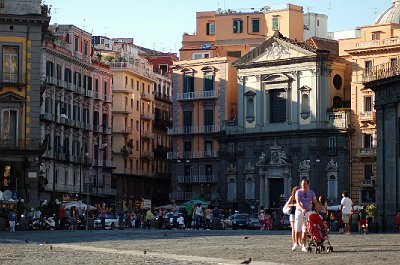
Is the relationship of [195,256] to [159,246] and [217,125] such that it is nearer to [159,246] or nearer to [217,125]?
[159,246]

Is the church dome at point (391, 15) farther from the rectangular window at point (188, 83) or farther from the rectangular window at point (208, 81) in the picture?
the rectangular window at point (188, 83)

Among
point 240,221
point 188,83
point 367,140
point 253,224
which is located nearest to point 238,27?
point 188,83

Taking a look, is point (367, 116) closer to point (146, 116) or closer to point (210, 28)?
point (210, 28)

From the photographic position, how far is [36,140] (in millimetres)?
Answer: 80000

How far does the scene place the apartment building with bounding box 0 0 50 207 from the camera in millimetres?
79250

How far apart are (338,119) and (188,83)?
21.8 meters

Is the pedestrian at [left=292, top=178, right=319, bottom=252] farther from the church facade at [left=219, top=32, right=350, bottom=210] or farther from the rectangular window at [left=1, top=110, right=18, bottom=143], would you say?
the church facade at [left=219, top=32, right=350, bottom=210]

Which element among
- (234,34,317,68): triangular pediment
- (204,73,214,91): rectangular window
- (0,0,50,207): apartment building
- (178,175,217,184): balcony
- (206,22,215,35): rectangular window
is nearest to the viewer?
(0,0,50,207): apartment building

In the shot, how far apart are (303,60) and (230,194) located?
15.1 metres

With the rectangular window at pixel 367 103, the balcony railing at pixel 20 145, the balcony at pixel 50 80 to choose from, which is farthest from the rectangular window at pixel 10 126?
the rectangular window at pixel 367 103

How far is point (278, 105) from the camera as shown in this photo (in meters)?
116

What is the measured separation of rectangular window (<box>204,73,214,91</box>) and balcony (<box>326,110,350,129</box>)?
A: 57.6 ft

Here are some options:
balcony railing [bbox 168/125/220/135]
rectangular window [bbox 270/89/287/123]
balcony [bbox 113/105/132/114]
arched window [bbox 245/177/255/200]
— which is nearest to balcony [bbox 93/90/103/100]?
balcony [bbox 113/105/132/114]

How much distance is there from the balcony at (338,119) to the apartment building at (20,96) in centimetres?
3721
